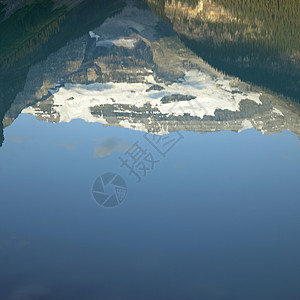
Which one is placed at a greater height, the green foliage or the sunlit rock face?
the green foliage

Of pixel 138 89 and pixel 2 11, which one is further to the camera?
pixel 138 89

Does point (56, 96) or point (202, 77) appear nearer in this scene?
point (56, 96)

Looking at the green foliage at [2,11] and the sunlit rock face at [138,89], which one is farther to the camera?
the green foliage at [2,11]

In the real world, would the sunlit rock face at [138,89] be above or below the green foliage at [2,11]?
below

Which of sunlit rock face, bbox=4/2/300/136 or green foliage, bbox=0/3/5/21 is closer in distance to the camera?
sunlit rock face, bbox=4/2/300/136

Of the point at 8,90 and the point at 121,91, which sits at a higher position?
the point at 8,90

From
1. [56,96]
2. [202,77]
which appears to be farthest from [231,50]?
[56,96]

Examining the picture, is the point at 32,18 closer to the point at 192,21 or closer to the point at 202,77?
the point at 202,77

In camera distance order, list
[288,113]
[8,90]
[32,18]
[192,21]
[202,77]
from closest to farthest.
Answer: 1. [8,90]
2. [288,113]
3. [202,77]
4. [32,18]
5. [192,21]
